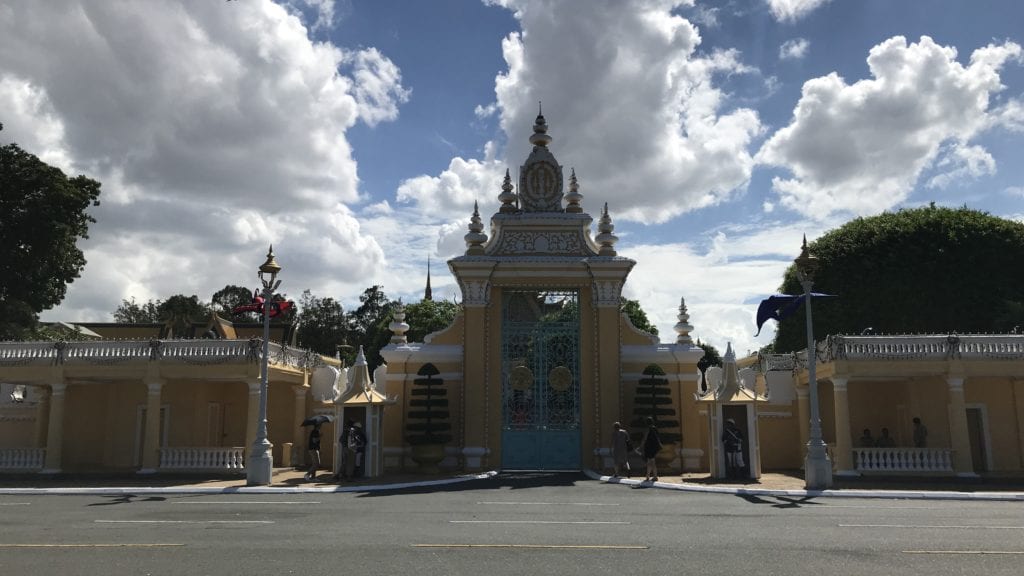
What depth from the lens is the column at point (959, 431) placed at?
70.2 feet

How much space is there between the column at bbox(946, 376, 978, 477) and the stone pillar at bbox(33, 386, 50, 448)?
1130 inches

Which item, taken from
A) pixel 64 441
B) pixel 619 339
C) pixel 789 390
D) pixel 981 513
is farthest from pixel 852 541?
pixel 64 441

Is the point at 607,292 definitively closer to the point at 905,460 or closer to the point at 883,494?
the point at 905,460

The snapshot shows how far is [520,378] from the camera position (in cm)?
2394

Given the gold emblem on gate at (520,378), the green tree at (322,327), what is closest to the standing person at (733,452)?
the gold emblem on gate at (520,378)

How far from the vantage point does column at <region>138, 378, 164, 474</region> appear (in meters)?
23.2

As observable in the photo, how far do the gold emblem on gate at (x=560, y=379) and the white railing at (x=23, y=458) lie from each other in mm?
16064

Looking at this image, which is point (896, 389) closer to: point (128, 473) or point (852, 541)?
point (852, 541)

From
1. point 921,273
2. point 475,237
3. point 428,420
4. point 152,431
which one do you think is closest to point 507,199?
point 475,237

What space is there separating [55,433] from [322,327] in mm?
47773

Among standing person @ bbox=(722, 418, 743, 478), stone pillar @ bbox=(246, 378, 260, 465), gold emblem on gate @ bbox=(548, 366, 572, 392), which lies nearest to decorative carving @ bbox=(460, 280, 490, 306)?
gold emblem on gate @ bbox=(548, 366, 572, 392)

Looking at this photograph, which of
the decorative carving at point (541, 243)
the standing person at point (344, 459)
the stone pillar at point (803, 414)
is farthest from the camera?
the decorative carving at point (541, 243)

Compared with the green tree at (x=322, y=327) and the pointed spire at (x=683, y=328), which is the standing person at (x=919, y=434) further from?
the green tree at (x=322, y=327)

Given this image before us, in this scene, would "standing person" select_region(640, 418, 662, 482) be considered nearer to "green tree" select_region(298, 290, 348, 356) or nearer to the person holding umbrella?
the person holding umbrella
